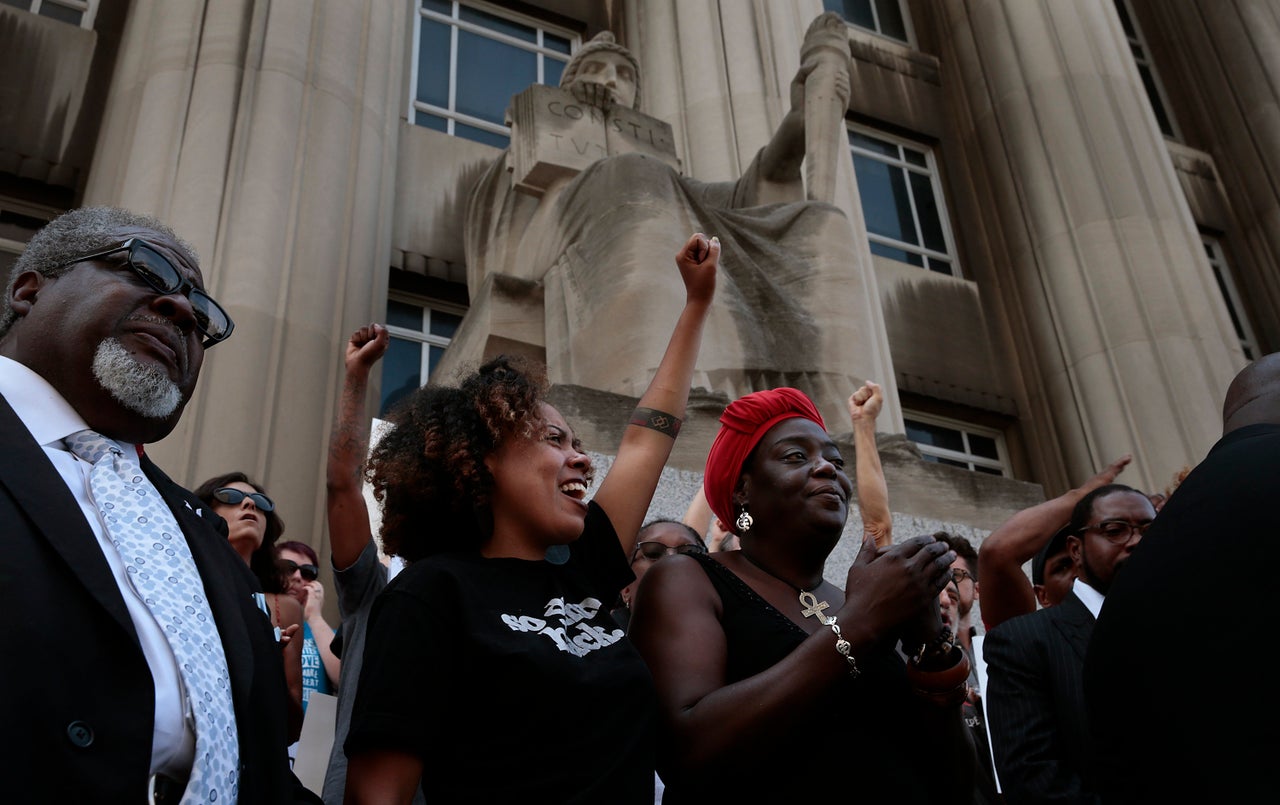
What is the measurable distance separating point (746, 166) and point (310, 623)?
7670mm

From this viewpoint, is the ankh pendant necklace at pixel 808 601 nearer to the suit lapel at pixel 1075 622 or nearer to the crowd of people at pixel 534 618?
the crowd of people at pixel 534 618

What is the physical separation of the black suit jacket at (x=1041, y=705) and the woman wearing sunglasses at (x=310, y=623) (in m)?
1.82

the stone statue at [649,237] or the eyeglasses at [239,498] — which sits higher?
the stone statue at [649,237]

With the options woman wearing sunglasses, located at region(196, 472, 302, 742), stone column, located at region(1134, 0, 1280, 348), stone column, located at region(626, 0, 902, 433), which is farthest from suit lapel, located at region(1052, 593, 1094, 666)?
stone column, located at region(1134, 0, 1280, 348)

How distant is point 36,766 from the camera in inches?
50.7

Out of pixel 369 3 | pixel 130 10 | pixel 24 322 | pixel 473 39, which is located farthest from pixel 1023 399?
pixel 24 322

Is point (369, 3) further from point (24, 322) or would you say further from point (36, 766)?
point (36, 766)

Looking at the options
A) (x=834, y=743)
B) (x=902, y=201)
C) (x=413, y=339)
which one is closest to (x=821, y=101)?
(x=413, y=339)

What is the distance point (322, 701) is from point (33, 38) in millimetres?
9262

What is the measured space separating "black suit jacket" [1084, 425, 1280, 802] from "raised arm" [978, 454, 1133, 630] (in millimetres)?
1570

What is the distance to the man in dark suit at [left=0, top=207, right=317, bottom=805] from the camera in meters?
1.34

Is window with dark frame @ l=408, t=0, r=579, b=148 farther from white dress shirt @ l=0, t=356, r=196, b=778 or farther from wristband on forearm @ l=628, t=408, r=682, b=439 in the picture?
white dress shirt @ l=0, t=356, r=196, b=778

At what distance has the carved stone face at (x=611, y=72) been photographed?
7785 millimetres

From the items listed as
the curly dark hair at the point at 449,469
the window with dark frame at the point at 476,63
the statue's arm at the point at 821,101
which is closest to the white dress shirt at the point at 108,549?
the curly dark hair at the point at 449,469
